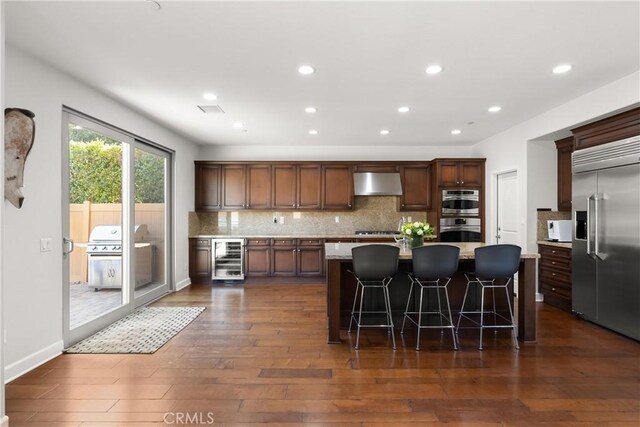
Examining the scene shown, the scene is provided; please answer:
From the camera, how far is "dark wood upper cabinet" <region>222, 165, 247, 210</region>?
6.77 m

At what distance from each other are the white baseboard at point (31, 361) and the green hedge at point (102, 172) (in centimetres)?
140

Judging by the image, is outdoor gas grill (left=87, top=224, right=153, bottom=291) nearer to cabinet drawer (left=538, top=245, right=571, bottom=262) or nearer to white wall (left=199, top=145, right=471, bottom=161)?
white wall (left=199, top=145, right=471, bottom=161)

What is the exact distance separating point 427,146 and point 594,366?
485cm

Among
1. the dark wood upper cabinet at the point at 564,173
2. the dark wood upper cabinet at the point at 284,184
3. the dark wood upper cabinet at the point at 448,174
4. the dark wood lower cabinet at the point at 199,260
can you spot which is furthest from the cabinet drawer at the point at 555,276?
the dark wood lower cabinet at the point at 199,260

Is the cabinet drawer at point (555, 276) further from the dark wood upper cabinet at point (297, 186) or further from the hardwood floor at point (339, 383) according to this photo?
the dark wood upper cabinet at point (297, 186)

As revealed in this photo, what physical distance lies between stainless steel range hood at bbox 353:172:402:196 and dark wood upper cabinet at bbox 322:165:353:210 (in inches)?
6.1

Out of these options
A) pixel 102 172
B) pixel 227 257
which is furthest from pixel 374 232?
pixel 102 172

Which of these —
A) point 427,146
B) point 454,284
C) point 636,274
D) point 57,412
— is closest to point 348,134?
point 427,146

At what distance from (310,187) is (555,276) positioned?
4.22 meters

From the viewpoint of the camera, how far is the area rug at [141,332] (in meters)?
3.38

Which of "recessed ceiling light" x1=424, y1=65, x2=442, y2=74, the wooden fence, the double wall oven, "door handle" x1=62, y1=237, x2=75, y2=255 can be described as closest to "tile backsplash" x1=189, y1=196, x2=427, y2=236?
the double wall oven

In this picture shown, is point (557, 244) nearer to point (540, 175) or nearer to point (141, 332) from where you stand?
point (540, 175)

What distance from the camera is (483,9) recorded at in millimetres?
2287

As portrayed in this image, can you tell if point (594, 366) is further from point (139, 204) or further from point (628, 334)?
point (139, 204)
